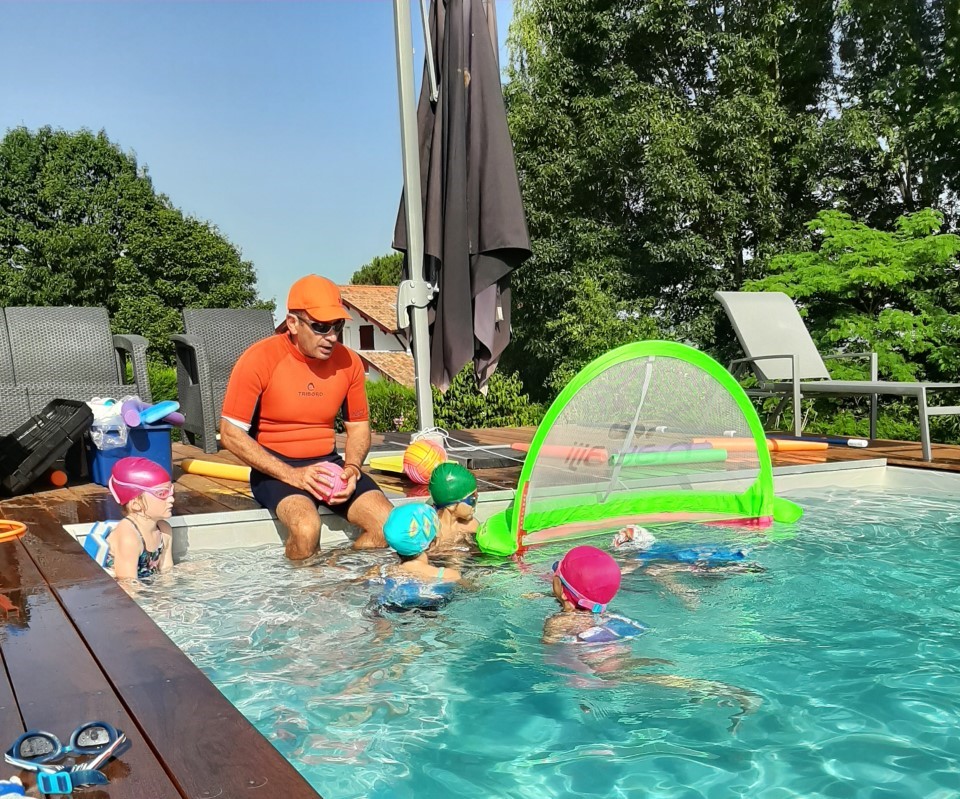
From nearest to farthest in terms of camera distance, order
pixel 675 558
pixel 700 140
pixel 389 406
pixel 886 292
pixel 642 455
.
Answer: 1. pixel 675 558
2. pixel 642 455
3. pixel 389 406
4. pixel 886 292
5. pixel 700 140

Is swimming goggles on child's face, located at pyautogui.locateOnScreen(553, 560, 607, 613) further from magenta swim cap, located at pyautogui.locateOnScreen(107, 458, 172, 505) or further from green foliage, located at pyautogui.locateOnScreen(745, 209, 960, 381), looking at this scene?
green foliage, located at pyautogui.locateOnScreen(745, 209, 960, 381)

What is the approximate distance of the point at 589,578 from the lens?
10.4 feet

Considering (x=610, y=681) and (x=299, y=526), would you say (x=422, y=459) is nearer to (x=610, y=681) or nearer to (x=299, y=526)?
(x=299, y=526)

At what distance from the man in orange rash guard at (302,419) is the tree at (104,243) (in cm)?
2994

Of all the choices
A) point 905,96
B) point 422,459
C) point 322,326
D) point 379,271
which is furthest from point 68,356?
point 379,271

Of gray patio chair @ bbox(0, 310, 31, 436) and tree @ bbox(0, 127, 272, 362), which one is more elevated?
tree @ bbox(0, 127, 272, 362)

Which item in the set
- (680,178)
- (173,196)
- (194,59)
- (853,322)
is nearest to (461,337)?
(853,322)

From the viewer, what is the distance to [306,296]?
4.02 m

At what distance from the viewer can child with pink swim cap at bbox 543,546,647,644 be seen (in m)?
3.17

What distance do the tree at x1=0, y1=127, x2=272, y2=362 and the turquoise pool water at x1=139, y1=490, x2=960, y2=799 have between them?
101 ft

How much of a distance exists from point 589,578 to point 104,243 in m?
35.0

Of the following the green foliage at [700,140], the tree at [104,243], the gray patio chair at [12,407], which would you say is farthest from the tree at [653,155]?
the tree at [104,243]

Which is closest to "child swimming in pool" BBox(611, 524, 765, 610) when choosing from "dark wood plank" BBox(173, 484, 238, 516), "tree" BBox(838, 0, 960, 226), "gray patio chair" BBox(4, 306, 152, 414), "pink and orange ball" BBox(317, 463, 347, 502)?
"pink and orange ball" BBox(317, 463, 347, 502)

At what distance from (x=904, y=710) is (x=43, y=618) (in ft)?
8.53
